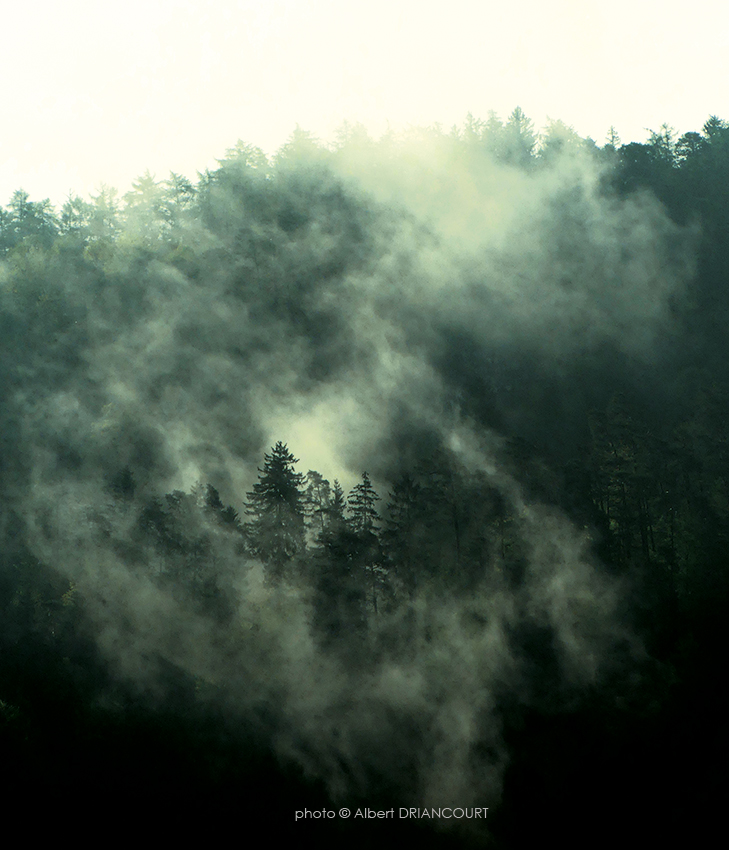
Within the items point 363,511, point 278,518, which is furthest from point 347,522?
point 278,518

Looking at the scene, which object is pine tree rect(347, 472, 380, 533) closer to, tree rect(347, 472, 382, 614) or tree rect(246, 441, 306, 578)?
tree rect(347, 472, 382, 614)

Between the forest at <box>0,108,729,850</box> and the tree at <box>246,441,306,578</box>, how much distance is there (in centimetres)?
24

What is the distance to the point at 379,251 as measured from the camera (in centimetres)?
8844

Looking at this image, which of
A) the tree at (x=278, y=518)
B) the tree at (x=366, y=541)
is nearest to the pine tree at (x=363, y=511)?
the tree at (x=366, y=541)

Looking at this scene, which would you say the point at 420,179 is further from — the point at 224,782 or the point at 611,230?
the point at 224,782

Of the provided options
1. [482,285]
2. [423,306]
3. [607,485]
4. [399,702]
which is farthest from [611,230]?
[399,702]

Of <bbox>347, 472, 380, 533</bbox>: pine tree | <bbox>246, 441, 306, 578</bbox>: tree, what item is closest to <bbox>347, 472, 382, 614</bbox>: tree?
<bbox>347, 472, 380, 533</bbox>: pine tree

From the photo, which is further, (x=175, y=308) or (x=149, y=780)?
(x=175, y=308)

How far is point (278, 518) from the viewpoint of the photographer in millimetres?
59969

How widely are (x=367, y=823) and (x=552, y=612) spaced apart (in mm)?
21666

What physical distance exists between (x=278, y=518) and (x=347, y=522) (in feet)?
17.7

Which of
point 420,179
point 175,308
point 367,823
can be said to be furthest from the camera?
point 420,179

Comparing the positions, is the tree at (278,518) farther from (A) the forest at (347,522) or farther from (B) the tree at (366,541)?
(B) the tree at (366,541)

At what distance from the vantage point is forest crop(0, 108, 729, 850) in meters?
58.7
